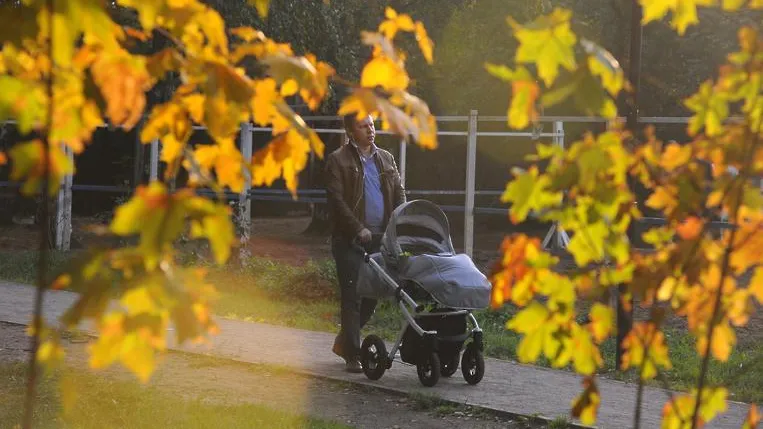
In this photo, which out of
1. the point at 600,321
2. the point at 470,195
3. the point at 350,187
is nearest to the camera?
the point at 600,321

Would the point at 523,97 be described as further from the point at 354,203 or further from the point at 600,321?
the point at 354,203

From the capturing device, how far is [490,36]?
84.3 feet

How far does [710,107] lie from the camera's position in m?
3.01

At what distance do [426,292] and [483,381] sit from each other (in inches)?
28.9

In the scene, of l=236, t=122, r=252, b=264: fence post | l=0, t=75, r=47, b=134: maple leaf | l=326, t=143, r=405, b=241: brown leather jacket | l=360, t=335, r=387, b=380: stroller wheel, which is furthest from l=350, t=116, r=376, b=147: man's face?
l=236, t=122, r=252, b=264: fence post

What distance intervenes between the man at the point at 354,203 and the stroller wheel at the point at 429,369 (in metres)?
0.59

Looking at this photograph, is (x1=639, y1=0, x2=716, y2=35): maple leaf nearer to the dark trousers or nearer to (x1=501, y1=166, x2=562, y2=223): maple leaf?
(x1=501, y1=166, x2=562, y2=223): maple leaf

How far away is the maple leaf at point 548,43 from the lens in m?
2.72

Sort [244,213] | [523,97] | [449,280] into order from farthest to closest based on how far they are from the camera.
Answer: [244,213] < [449,280] < [523,97]

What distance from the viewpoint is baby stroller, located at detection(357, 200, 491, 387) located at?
8.22 meters

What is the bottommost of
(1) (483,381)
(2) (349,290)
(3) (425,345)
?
(1) (483,381)

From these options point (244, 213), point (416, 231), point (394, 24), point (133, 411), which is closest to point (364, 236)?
point (416, 231)

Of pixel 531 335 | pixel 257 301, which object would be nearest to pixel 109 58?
pixel 531 335

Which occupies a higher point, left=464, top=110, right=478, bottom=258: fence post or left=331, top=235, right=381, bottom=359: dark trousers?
left=464, top=110, right=478, bottom=258: fence post
